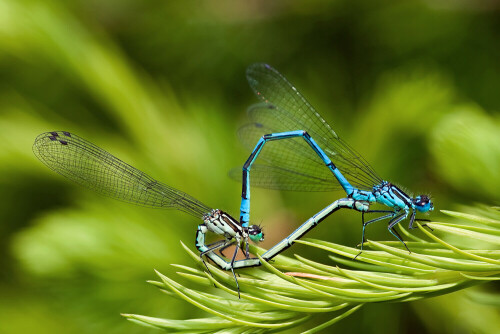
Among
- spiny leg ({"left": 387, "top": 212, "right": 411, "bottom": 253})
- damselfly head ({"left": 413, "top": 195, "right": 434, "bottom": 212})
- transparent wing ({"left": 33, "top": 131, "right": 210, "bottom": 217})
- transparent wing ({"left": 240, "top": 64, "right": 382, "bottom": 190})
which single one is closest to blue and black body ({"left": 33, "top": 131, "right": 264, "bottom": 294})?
transparent wing ({"left": 33, "top": 131, "right": 210, "bottom": 217})

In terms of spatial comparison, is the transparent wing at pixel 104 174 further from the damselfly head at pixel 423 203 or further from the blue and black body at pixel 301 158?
the damselfly head at pixel 423 203

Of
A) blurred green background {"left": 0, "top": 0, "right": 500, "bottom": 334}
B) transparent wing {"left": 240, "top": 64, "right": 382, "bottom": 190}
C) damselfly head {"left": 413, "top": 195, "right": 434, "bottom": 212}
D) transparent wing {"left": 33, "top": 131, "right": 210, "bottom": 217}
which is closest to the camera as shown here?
blurred green background {"left": 0, "top": 0, "right": 500, "bottom": 334}

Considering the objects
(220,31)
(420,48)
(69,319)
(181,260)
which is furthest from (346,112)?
(69,319)

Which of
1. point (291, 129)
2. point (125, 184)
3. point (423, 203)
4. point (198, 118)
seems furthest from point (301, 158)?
point (125, 184)

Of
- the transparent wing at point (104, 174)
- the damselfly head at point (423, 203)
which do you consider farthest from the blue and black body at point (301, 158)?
the transparent wing at point (104, 174)

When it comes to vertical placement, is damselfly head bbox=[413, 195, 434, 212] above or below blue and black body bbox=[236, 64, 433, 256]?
below

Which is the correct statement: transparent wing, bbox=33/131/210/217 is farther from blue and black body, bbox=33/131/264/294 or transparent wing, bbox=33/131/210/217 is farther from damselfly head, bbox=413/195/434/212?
damselfly head, bbox=413/195/434/212
